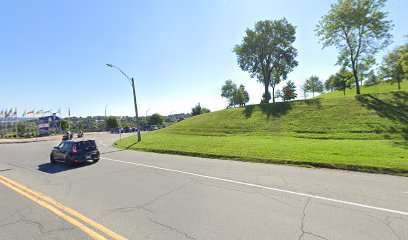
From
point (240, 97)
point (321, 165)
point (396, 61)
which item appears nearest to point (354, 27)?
point (396, 61)

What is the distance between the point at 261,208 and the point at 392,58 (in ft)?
133

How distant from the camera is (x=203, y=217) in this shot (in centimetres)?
480

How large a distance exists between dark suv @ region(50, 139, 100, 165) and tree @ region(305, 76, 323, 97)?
83253 mm

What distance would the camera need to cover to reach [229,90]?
Result: 97.1 m

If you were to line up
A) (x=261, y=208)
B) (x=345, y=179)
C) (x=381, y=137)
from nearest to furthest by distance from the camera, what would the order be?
(x=261, y=208)
(x=345, y=179)
(x=381, y=137)

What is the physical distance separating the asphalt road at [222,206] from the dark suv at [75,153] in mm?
2975

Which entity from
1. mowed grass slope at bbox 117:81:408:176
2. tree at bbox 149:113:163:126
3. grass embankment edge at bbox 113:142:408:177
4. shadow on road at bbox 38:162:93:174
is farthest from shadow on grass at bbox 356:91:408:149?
tree at bbox 149:113:163:126

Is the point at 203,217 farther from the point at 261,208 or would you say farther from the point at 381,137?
the point at 381,137

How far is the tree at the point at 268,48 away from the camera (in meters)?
41.7

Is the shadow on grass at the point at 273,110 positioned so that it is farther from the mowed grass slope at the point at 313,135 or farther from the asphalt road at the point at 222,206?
the asphalt road at the point at 222,206

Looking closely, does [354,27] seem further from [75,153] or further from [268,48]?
[75,153]

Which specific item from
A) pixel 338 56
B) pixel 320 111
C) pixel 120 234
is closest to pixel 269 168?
pixel 120 234

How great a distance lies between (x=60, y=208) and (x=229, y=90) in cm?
9388

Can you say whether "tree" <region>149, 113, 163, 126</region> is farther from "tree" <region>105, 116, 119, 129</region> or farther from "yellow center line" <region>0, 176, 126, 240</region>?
"yellow center line" <region>0, 176, 126, 240</region>
